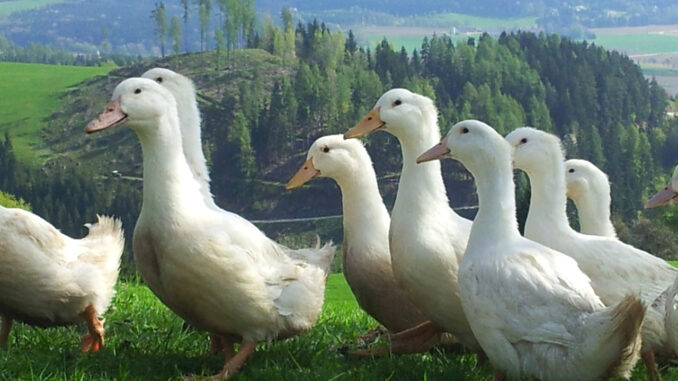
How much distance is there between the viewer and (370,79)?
388ft

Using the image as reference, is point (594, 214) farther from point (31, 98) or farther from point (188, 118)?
point (31, 98)

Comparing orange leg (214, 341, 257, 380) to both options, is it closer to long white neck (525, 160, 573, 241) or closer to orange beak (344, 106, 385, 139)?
orange beak (344, 106, 385, 139)

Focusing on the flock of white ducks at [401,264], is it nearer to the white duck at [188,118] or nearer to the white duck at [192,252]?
the white duck at [192,252]

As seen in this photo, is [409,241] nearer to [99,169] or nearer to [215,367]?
[215,367]

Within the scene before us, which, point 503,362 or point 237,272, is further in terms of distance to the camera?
point 237,272

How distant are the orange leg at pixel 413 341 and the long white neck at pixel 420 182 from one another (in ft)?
2.98

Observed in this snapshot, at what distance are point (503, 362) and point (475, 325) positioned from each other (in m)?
0.33

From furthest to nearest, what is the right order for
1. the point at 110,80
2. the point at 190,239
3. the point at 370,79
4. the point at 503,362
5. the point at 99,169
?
the point at 110,80 < the point at 370,79 < the point at 99,169 < the point at 190,239 < the point at 503,362

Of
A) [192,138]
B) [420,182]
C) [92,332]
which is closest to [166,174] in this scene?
[92,332]

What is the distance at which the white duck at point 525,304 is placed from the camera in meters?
6.78

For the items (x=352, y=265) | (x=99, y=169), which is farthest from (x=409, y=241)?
(x=99, y=169)

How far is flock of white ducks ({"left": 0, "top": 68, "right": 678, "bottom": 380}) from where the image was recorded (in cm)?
713

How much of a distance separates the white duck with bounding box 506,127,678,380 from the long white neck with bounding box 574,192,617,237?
141cm

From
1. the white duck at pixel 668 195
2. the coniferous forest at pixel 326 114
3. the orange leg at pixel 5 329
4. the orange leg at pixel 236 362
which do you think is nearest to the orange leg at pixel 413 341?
the orange leg at pixel 236 362
